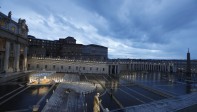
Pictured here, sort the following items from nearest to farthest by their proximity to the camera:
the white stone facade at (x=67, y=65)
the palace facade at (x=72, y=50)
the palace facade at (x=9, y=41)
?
the palace facade at (x=9, y=41), the white stone facade at (x=67, y=65), the palace facade at (x=72, y=50)

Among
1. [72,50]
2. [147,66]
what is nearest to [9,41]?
[72,50]

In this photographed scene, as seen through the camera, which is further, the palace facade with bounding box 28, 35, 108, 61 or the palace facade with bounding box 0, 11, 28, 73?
the palace facade with bounding box 28, 35, 108, 61

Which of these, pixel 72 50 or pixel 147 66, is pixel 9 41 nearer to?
pixel 72 50

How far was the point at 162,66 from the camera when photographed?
135375 mm

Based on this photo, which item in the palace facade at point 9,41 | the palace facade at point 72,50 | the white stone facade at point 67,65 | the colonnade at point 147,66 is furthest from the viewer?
the palace facade at point 72,50

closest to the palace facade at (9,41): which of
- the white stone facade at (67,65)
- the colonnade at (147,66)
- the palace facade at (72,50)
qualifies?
the white stone facade at (67,65)

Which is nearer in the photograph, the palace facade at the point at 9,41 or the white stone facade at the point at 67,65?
the palace facade at the point at 9,41

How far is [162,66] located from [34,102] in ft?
417

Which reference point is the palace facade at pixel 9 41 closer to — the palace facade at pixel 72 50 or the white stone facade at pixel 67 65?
the white stone facade at pixel 67 65

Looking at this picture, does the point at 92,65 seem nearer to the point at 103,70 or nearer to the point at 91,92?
the point at 103,70

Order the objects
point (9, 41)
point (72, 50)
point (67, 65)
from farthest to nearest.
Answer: point (72, 50) < point (67, 65) < point (9, 41)

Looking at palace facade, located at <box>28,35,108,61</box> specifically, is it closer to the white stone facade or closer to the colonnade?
the colonnade

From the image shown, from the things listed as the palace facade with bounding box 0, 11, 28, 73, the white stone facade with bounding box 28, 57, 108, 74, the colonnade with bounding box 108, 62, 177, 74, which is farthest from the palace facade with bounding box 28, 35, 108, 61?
the palace facade with bounding box 0, 11, 28, 73

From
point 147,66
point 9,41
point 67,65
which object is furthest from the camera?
point 147,66
